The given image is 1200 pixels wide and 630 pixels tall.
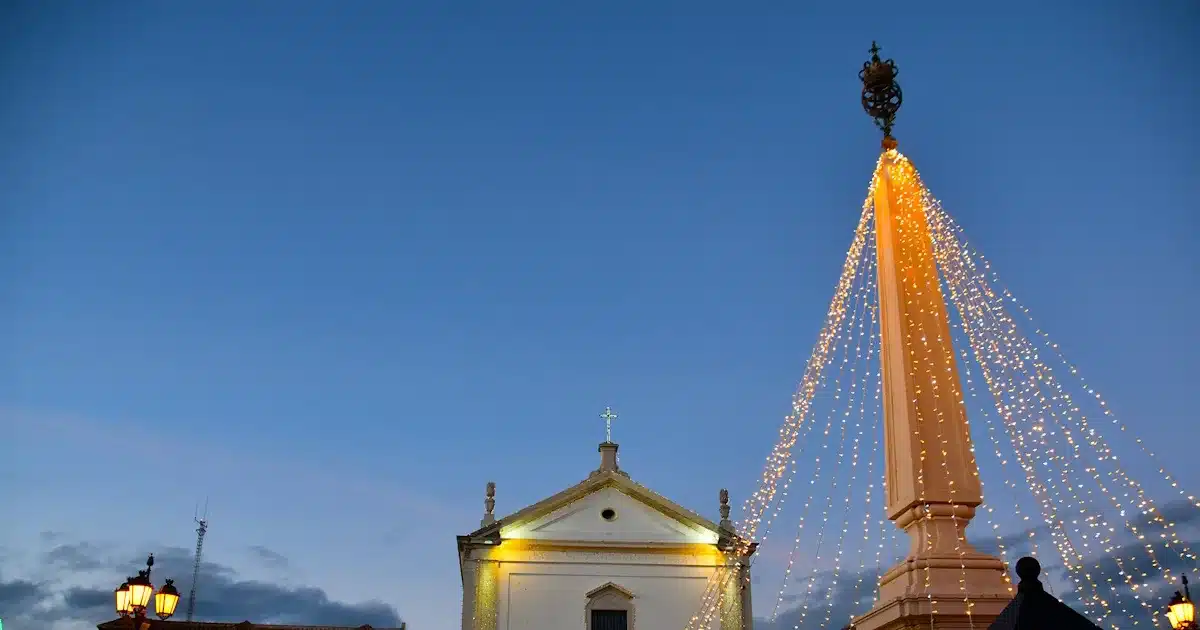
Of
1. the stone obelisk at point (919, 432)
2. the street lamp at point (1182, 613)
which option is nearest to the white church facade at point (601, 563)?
the street lamp at point (1182, 613)

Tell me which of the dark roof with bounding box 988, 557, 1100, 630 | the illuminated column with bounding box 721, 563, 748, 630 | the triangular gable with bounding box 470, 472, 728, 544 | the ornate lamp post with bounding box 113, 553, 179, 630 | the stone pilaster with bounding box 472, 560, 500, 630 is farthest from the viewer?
the triangular gable with bounding box 470, 472, 728, 544

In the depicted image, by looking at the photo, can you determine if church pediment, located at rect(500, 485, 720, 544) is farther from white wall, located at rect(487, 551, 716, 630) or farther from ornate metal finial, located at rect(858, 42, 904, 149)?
ornate metal finial, located at rect(858, 42, 904, 149)

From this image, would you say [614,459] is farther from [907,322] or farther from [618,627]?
[907,322]

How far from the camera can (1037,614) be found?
198 inches

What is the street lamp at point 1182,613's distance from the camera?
12.7m

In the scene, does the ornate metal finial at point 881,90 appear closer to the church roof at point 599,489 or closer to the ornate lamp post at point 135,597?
the ornate lamp post at point 135,597

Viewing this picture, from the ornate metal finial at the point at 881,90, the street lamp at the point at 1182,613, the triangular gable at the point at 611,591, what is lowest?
the street lamp at the point at 1182,613

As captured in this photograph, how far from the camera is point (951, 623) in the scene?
402 inches

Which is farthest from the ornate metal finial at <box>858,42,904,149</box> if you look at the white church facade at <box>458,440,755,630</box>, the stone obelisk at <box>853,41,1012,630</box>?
the white church facade at <box>458,440,755,630</box>

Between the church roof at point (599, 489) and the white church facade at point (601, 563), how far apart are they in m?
0.03

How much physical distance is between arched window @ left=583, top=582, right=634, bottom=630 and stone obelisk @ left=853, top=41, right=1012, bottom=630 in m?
15.6

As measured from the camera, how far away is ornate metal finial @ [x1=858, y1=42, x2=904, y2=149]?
12891mm

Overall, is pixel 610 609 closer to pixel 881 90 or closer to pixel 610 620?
pixel 610 620

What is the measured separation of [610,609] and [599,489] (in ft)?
11.3
